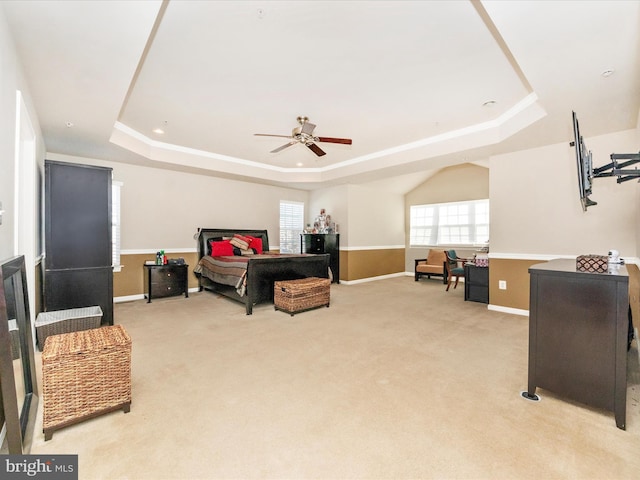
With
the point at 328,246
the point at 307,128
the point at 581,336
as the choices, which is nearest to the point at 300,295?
the point at 307,128

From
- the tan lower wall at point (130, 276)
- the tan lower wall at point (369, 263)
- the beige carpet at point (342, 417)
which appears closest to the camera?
the beige carpet at point (342, 417)

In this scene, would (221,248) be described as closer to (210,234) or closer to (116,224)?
(210,234)

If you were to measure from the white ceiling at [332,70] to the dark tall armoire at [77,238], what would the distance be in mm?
719

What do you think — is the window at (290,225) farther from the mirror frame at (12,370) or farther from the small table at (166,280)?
the mirror frame at (12,370)

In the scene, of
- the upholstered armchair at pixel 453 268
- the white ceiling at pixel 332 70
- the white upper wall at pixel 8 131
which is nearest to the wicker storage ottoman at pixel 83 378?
the white upper wall at pixel 8 131

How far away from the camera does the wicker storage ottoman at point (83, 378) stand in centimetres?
172

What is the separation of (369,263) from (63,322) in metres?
6.31

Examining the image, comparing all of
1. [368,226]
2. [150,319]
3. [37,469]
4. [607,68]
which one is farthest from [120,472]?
[368,226]

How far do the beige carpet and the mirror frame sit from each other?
0.13 metres

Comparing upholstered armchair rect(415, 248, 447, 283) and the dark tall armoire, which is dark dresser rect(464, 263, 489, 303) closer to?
upholstered armchair rect(415, 248, 447, 283)

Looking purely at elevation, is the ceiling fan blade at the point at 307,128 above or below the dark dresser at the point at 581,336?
above

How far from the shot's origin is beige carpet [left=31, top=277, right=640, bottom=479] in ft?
4.96

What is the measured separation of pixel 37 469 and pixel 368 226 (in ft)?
23.6

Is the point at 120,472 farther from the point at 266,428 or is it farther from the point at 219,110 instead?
the point at 219,110
